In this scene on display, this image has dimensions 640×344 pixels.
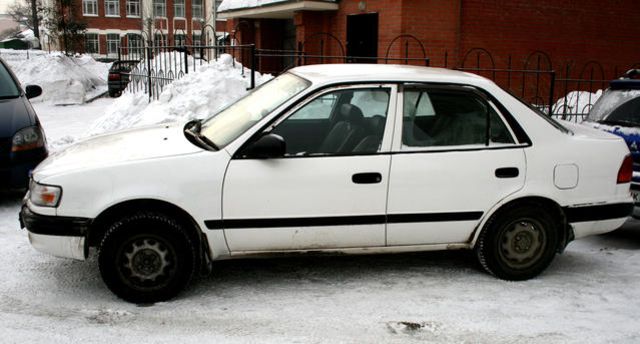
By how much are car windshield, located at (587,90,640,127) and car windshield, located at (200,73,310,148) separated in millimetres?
3654

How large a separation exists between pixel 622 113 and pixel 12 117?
21.9 ft

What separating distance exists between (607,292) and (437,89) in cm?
206

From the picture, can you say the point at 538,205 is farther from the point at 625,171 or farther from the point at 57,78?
the point at 57,78

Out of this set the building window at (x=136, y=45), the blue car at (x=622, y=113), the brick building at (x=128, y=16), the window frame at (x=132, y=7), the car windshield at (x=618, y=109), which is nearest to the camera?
the blue car at (x=622, y=113)

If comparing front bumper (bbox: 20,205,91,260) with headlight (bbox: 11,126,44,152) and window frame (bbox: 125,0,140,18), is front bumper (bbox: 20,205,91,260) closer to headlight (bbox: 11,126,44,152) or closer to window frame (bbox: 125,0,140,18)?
headlight (bbox: 11,126,44,152)

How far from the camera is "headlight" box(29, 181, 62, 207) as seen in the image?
415 cm

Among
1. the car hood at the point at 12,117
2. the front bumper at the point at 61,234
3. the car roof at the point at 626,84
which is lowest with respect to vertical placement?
the front bumper at the point at 61,234

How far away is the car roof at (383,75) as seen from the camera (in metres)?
4.65

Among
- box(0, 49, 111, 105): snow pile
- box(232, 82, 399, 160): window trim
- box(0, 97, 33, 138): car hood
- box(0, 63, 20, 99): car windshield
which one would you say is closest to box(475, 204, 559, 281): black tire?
box(232, 82, 399, 160): window trim

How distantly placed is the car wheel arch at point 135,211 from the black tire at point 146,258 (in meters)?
0.05

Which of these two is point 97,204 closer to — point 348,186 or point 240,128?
point 240,128

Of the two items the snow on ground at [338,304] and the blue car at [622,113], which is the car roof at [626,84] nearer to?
the blue car at [622,113]

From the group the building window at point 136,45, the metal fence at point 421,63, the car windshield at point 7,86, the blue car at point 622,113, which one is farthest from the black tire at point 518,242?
the building window at point 136,45

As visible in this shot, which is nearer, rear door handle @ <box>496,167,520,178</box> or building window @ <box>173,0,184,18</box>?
rear door handle @ <box>496,167,520,178</box>
